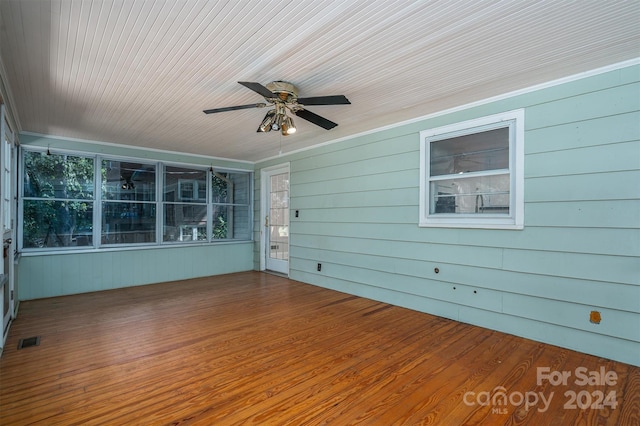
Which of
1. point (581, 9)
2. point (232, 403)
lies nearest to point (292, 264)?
point (232, 403)

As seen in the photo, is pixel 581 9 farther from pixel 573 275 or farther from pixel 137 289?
pixel 137 289

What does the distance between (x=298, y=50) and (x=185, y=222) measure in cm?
475

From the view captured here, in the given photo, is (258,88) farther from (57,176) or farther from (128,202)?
(57,176)

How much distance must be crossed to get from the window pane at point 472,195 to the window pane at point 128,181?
4978mm

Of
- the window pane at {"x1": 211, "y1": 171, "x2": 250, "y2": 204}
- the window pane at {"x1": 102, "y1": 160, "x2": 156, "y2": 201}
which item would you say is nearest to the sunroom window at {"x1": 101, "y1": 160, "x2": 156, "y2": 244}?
the window pane at {"x1": 102, "y1": 160, "x2": 156, "y2": 201}

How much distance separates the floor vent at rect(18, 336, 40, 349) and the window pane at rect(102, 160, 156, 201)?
2750 mm

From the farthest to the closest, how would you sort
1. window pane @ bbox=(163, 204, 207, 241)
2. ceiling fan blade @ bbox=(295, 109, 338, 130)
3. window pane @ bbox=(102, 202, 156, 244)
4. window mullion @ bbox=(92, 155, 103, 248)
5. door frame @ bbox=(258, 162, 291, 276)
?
door frame @ bbox=(258, 162, 291, 276) < window pane @ bbox=(163, 204, 207, 241) < window pane @ bbox=(102, 202, 156, 244) < window mullion @ bbox=(92, 155, 103, 248) < ceiling fan blade @ bbox=(295, 109, 338, 130)

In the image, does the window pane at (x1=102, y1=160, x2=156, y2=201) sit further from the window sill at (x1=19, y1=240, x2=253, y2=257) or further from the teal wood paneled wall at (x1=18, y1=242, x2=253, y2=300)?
the teal wood paneled wall at (x1=18, y1=242, x2=253, y2=300)

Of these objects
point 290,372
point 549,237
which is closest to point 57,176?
point 290,372

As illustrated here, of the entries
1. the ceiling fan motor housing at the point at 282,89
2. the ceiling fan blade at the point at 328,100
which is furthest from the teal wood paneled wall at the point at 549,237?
the ceiling fan motor housing at the point at 282,89

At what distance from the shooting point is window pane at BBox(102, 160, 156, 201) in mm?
5230

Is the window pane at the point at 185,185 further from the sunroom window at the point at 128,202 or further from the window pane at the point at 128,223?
the window pane at the point at 128,223

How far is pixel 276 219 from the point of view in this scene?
21.1 ft

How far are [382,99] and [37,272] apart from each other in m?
5.54
